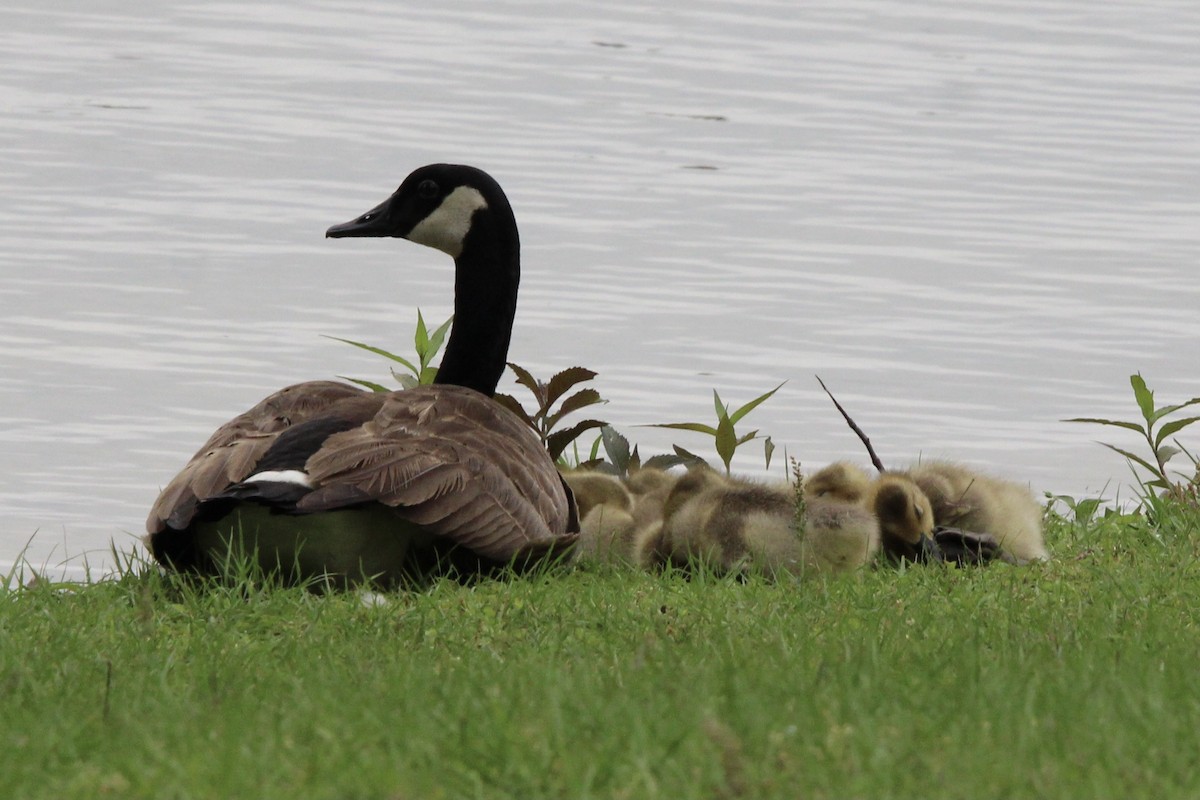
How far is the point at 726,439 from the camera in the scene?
27.8ft

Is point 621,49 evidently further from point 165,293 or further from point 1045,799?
→ point 1045,799

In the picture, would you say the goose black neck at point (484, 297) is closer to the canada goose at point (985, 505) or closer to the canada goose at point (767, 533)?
the canada goose at point (767, 533)

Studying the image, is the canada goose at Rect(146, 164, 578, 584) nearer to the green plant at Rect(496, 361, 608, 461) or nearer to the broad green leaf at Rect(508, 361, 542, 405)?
the broad green leaf at Rect(508, 361, 542, 405)

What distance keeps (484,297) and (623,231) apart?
7608 mm

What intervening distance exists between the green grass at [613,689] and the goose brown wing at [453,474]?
0.22 m

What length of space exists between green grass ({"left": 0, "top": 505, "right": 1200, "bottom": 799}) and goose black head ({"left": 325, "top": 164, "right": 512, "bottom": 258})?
69.6 inches

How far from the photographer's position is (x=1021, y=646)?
5426mm

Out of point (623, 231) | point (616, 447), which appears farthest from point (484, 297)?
point (623, 231)

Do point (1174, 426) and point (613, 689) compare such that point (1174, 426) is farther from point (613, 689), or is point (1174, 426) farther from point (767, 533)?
point (613, 689)

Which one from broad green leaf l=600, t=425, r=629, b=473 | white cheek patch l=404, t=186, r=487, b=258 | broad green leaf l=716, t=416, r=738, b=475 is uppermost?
white cheek patch l=404, t=186, r=487, b=258

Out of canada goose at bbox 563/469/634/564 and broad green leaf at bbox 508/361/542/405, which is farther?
broad green leaf at bbox 508/361/542/405

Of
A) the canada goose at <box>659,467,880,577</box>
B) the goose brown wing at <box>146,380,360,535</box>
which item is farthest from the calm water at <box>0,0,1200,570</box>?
the canada goose at <box>659,467,880,577</box>

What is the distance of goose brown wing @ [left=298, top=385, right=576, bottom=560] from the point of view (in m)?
6.57

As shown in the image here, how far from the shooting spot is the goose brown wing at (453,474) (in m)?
6.57
